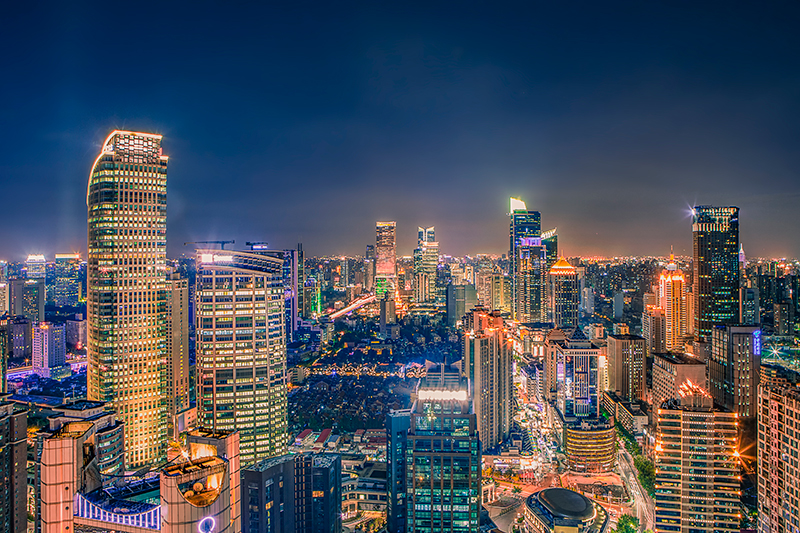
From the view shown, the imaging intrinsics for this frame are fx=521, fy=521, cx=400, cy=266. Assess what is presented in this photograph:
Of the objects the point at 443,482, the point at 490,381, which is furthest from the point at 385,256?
the point at 443,482

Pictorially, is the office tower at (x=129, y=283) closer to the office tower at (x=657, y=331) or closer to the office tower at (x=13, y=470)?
the office tower at (x=13, y=470)

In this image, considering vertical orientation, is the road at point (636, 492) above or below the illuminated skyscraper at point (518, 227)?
below

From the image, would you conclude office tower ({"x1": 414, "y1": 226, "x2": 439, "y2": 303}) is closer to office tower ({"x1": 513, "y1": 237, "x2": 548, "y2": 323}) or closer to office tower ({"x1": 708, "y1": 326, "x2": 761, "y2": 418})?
office tower ({"x1": 513, "y1": 237, "x2": 548, "y2": 323})

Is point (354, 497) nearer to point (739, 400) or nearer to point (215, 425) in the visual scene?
point (215, 425)

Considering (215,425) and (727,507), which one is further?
(215,425)

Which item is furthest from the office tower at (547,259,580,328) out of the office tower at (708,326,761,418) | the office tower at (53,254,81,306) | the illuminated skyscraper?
the office tower at (53,254,81,306)

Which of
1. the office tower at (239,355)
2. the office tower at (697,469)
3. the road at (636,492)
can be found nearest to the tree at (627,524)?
the road at (636,492)

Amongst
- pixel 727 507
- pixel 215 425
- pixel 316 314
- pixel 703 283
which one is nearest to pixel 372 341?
pixel 316 314
